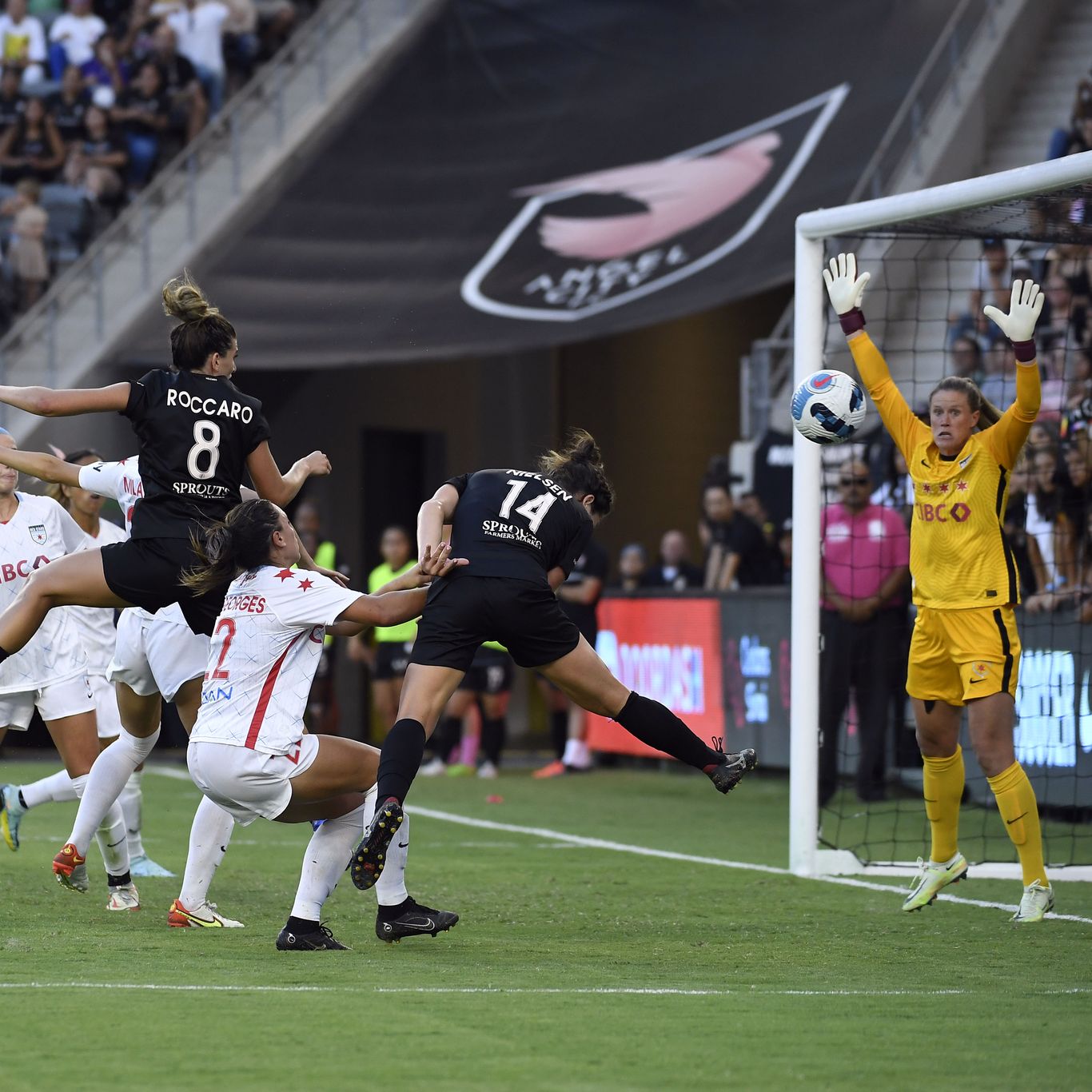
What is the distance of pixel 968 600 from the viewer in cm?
752

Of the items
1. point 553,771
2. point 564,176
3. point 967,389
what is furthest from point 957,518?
point 564,176

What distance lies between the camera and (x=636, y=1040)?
16.1ft

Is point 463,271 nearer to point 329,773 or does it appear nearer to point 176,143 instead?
point 176,143

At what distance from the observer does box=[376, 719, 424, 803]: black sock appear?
6344 millimetres

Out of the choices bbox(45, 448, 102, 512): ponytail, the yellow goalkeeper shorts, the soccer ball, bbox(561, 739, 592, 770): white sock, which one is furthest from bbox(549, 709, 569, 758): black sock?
the yellow goalkeeper shorts

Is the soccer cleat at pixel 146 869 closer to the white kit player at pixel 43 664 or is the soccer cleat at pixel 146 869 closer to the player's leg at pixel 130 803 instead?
the player's leg at pixel 130 803

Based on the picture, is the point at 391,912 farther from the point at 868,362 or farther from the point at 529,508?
the point at 868,362

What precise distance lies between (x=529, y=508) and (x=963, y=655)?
1949 millimetres

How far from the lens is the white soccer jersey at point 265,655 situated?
6324 mm

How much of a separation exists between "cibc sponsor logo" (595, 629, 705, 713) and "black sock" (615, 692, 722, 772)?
7.50 metres

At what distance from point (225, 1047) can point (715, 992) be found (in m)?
1.64

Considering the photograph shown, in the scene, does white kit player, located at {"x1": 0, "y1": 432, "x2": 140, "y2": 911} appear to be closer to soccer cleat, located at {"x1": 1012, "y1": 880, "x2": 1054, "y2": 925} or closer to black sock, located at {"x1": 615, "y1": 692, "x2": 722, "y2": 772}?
black sock, located at {"x1": 615, "y1": 692, "x2": 722, "y2": 772}

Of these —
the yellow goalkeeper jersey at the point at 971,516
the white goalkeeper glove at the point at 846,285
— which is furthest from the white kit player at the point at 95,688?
the yellow goalkeeper jersey at the point at 971,516

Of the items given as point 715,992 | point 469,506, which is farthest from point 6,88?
point 715,992
